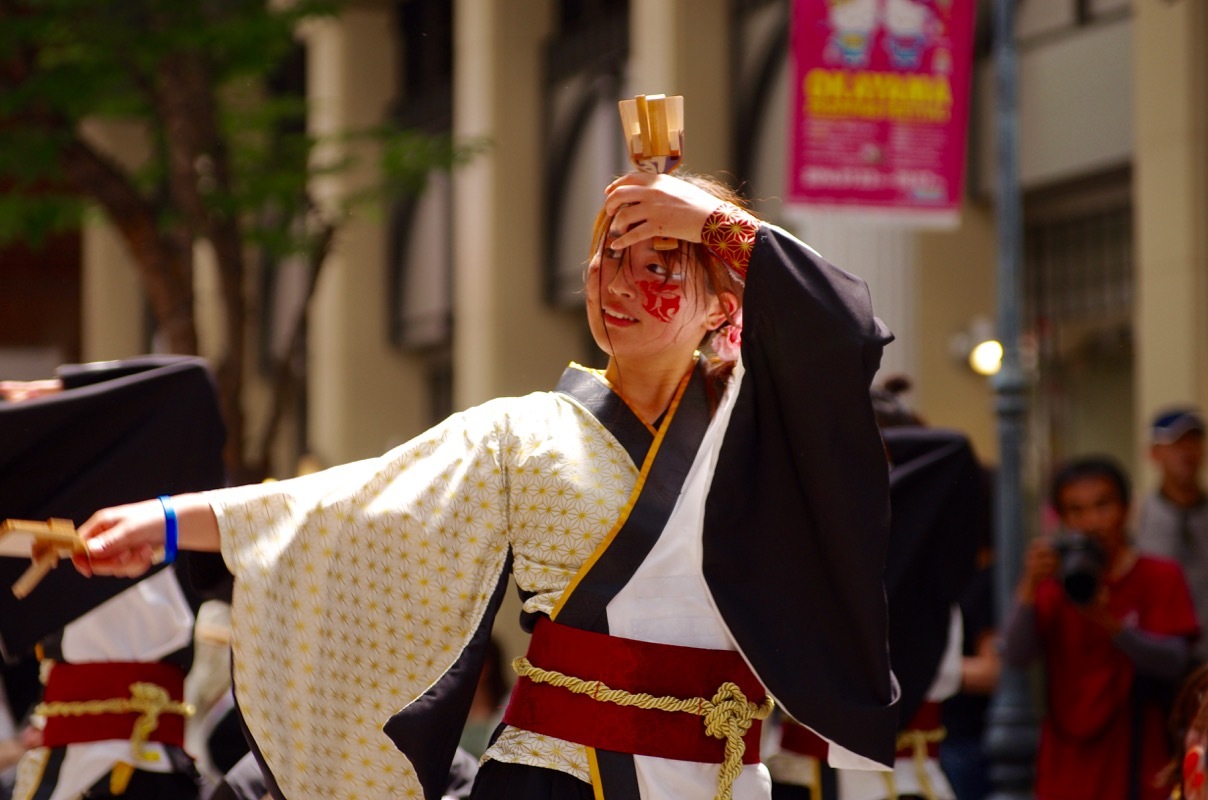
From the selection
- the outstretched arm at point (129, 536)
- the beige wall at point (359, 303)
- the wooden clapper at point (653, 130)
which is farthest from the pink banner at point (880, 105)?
the beige wall at point (359, 303)

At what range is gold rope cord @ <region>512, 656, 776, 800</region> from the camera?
3152 mm

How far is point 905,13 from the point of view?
7.74 metres

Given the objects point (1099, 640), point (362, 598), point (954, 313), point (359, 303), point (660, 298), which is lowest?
point (1099, 640)

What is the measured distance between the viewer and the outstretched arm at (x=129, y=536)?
280cm

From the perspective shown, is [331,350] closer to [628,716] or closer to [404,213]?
[404,213]

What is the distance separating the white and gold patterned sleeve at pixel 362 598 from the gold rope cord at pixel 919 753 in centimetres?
178

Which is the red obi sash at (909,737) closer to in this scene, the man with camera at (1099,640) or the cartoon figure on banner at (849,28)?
the man with camera at (1099,640)

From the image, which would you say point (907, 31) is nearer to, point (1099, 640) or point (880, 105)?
point (880, 105)

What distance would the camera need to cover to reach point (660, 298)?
3.25 m

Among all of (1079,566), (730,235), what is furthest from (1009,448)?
(730,235)

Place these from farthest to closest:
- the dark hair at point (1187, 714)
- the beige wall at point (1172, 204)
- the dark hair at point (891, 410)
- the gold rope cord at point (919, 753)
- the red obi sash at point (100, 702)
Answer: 1. the beige wall at point (1172, 204)
2. the dark hair at point (891, 410)
3. the gold rope cord at point (919, 753)
4. the red obi sash at point (100, 702)
5. the dark hair at point (1187, 714)

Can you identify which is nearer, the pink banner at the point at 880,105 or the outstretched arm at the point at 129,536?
the outstretched arm at the point at 129,536

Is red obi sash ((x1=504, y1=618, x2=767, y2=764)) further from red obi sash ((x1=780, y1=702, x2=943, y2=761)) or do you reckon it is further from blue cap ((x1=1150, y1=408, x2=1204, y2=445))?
blue cap ((x1=1150, y1=408, x2=1204, y2=445))

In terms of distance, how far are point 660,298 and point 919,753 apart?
198cm
